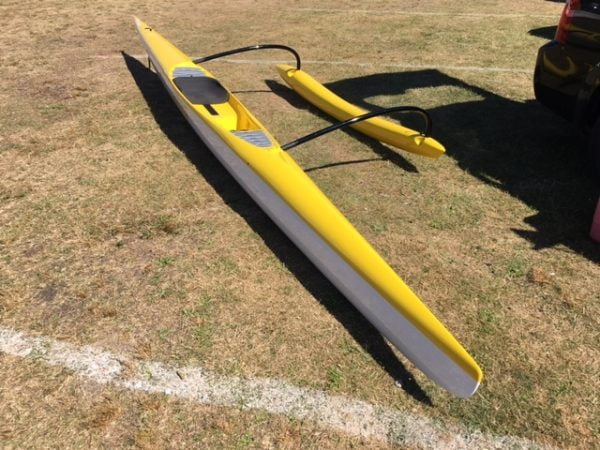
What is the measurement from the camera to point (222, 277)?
341cm

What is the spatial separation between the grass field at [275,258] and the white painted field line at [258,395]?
2.0 inches

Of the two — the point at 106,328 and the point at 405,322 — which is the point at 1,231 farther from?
the point at 405,322

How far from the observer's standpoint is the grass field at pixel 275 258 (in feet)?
8.49

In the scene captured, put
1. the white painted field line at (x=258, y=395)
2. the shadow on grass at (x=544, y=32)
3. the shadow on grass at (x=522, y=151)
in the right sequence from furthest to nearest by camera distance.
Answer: the shadow on grass at (x=544, y=32), the shadow on grass at (x=522, y=151), the white painted field line at (x=258, y=395)

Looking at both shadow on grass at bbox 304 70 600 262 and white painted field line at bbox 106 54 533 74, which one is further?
white painted field line at bbox 106 54 533 74

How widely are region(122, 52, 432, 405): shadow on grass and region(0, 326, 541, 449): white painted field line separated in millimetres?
221

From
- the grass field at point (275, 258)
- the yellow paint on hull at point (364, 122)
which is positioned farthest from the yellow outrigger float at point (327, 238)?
the yellow paint on hull at point (364, 122)

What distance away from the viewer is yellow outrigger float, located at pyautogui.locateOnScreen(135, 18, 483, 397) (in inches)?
103

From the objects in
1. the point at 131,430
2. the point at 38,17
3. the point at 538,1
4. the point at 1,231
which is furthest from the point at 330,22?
the point at 131,430

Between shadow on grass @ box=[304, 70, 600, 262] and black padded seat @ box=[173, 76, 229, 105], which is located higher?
black padded seat @ box=[173, 76, 229, 105]

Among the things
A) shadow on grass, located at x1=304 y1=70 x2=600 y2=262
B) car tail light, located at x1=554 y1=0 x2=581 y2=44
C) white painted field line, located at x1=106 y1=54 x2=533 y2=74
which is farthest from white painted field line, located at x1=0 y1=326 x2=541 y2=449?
white painted field line, located at x1=106 y1=54 x2=533 y2=74

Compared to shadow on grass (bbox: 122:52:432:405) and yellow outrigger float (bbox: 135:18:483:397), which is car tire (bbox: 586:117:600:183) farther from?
shadow on grass (bbox: 122:52:432:405)

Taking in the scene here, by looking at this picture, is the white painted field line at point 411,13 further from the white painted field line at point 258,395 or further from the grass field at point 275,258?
the white painted field line at point 258,395

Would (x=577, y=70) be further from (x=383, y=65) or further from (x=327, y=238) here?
(x=383, y=65)
